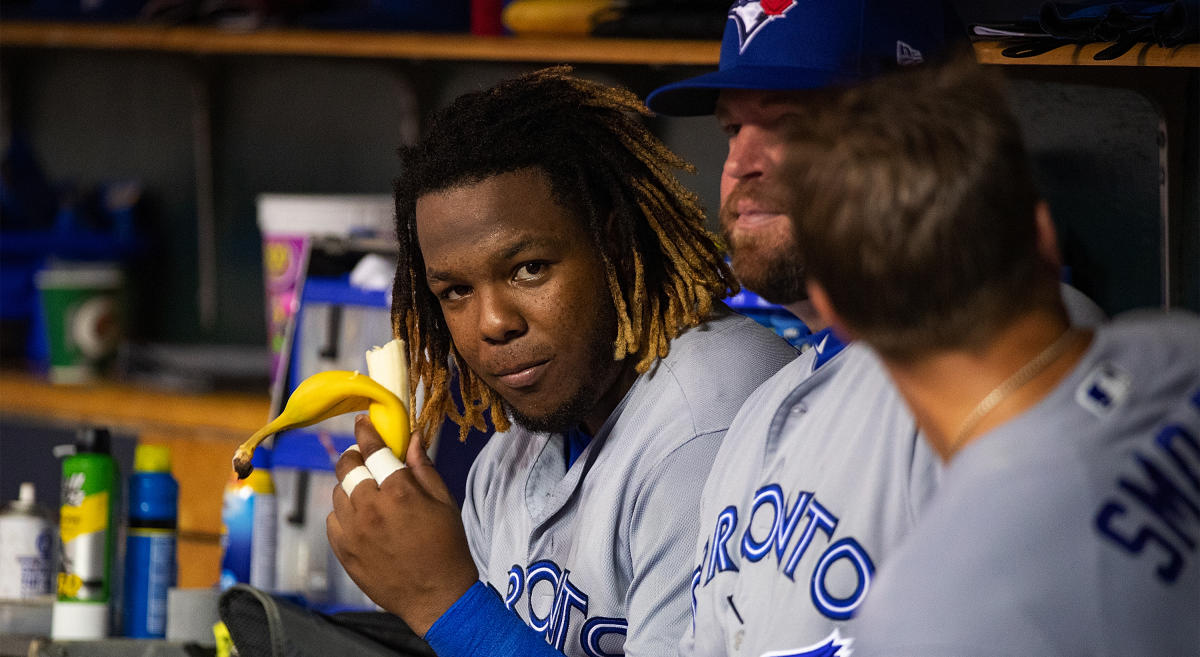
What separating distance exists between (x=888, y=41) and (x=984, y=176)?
74 centimetres

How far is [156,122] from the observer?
3467 millimetres

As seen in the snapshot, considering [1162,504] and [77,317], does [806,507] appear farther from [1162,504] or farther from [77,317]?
[77,317]

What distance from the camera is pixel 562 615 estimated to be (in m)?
1.29

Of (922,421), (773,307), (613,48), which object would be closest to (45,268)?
(613,48)

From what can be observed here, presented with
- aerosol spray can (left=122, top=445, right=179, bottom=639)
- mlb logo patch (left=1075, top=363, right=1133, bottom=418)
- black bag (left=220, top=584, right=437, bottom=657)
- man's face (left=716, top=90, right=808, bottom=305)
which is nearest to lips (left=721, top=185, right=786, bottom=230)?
man's face (left=716, top=90, right=808, bottom=305)

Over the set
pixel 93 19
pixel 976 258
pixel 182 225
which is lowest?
pixel 182 225

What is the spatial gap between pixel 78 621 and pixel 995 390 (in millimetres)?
1535

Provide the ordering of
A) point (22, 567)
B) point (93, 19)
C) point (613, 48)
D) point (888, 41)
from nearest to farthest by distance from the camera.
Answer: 1. point (888, 41)
2. point (22, 567)
3. point (613, 48)
4. point (93, 19)

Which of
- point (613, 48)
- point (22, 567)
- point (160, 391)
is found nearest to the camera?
point (22, 567)

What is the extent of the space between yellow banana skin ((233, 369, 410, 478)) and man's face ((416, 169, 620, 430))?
10 centimetres

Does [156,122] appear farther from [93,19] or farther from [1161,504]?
[1161,504]

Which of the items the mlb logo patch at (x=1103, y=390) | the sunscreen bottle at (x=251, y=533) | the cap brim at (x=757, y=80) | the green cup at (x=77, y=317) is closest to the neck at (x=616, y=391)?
the cap brim at (x=757, y=80)

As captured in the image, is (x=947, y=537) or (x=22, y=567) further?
(x=22, y=567)

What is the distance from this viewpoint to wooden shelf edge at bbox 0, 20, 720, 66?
219 cm
